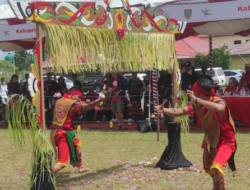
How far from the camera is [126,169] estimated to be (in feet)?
20.3

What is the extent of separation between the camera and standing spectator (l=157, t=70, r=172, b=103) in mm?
10953

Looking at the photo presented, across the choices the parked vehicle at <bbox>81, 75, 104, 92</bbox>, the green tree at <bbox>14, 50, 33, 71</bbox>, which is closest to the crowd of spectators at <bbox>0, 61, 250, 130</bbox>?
the parked vehicle at <bbox>81, 75, 104, 92</bbox>

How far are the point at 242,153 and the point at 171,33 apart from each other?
2.69 metres

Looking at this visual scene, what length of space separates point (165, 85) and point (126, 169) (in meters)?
5.23

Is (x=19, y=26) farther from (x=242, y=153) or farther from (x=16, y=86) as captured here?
(x=242, y=153)

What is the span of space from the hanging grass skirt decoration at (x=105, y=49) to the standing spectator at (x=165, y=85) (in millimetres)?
4114

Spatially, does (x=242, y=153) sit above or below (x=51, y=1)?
below

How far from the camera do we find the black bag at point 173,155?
6.12m

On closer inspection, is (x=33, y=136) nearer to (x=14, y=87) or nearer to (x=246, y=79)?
(x=246, y=79)

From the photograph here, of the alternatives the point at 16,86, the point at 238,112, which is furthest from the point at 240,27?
the point at 16,86

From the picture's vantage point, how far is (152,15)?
6.36 metres

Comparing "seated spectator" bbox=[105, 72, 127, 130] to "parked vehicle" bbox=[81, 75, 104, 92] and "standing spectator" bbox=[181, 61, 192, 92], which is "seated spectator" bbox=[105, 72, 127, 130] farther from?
"parked vehicle" bbox=[81, 75, 104, 92]

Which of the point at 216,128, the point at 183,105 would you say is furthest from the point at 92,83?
the point at 216,128

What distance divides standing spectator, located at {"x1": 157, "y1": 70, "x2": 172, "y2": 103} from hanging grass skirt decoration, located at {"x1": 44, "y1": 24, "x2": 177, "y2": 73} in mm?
4114
